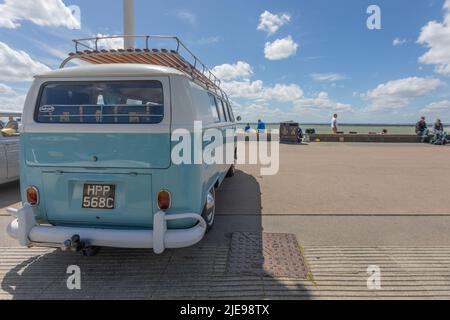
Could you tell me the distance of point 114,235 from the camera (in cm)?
310

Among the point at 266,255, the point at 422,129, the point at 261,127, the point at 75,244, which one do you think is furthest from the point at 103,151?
the point at 422,129

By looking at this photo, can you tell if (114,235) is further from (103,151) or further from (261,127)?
(261,127)

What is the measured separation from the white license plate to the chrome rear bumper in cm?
26

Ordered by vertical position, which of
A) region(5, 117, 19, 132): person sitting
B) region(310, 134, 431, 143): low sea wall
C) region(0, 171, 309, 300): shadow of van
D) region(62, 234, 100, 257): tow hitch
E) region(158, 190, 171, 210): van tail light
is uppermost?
region(5, 117, 19, 132): person sitting

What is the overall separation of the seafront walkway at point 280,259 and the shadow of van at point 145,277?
11mm

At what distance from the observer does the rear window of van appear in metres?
3.27

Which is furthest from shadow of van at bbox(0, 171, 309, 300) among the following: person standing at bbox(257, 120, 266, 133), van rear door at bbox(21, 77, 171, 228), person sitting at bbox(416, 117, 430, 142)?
person sitting at bbox(416, 117, 430, 142)

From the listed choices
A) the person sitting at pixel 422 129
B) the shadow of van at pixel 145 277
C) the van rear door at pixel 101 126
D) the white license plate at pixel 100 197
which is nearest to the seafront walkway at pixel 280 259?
the shadow of van at pixel 145 277

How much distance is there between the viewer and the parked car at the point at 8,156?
666cm

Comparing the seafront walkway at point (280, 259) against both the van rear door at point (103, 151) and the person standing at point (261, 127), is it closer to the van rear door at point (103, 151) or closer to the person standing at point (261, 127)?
the van rear door at point (103, 151)

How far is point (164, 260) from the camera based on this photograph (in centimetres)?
372

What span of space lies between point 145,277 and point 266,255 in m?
1.54

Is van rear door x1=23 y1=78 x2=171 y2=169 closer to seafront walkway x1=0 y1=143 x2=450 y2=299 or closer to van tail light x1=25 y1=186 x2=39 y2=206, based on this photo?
van tail light x1=25 y1=186 x2=39 y2=206

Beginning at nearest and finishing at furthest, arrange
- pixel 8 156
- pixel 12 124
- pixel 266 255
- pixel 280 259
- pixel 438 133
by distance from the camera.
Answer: pixel 280 259
pixel 266 255
pixel 8 156
pixel 12 124
pixel 438 133
